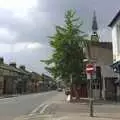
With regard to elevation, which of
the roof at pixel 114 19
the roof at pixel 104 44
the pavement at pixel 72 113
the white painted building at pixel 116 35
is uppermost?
the roof at pixel 104 44

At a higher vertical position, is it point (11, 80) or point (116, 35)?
point (11, 80)

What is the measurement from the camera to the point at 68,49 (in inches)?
1876

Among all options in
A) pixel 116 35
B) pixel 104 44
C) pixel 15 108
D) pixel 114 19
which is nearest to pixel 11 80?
pixel 104 44

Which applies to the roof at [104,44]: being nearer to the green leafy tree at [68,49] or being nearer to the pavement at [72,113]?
the green leafy tree at [68,49]

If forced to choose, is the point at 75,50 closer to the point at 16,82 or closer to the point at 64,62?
the point at 64,62

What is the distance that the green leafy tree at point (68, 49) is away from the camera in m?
47.5

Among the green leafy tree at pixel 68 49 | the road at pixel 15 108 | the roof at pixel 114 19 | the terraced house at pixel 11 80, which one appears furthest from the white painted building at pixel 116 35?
the terraced house at pixel 11 80

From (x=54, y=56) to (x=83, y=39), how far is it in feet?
12.7

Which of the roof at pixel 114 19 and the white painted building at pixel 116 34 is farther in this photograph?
the white painted building at pixel 116 34

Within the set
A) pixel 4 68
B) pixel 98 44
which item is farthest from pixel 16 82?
pixel 98 44

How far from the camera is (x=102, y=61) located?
5228 centimetres

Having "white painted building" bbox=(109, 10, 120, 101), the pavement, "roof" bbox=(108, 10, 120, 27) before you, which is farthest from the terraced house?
"white painted building" bbox=(109, 10, 120, 101)

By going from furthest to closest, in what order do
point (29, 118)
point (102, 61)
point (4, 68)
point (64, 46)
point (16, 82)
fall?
point (16, 82)
point (4, 68)
point (102, 61)
point (64, 46)
point (29, 118)

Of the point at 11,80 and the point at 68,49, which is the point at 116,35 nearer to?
the point at 68,49
